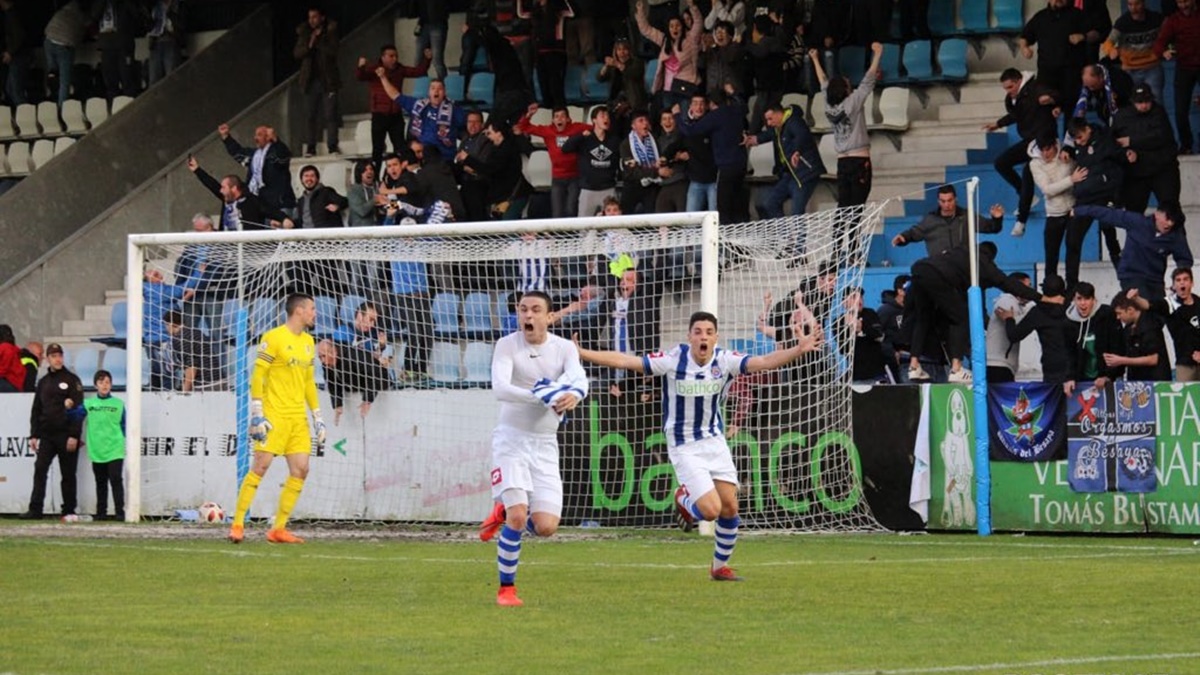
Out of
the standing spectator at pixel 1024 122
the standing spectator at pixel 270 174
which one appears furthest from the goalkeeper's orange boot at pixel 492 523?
the standing spectator at pixel 270 174

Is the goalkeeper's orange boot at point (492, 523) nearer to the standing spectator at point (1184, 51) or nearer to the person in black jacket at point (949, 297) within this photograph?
the person in black jacket at point (949, 297)

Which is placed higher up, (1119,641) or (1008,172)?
(1008,172)

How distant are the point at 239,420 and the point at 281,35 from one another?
13.0 m

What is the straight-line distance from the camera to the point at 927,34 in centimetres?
2609

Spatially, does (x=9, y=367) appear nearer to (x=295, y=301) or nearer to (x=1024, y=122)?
(x=295, y=301)

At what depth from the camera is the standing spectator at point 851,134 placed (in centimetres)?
2323

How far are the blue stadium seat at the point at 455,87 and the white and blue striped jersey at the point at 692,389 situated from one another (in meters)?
15.8

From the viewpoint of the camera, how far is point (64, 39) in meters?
33.4

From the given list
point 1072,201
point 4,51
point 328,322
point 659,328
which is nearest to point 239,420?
point 328,322

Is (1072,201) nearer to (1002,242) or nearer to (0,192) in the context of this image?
(1002,242)

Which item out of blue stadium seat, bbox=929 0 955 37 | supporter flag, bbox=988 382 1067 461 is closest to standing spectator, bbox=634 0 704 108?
blue stadium seat, bbox=929 0 955 37

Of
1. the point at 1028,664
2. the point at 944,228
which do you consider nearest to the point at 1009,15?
the point at 944,228

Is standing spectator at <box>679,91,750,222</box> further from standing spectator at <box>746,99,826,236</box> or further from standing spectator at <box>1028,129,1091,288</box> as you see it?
standing spectator at <box>1028,129,1091,288</box>

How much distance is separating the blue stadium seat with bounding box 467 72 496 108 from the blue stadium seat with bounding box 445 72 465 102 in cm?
16
